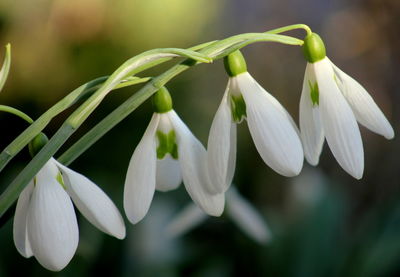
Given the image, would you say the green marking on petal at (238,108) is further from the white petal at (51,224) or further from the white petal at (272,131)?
the white petal at (51,224)

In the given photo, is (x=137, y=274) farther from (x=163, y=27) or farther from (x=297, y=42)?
(x=163, y=27)

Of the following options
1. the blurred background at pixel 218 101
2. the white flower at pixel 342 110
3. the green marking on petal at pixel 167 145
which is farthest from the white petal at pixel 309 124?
the blurred background at pixel 218 101

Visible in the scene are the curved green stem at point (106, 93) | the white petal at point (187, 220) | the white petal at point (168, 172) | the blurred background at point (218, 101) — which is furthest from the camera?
the blurred background at point (218, 101)

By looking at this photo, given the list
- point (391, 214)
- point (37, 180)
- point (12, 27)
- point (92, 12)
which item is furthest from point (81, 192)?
point (12, 27)

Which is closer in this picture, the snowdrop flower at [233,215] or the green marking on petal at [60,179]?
the green marking on petal at [60,179]

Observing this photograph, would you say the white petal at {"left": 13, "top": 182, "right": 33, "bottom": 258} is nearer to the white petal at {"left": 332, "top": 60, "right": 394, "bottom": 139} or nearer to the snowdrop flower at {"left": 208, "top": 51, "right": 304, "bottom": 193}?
the snowdrop flower at {"left": 208, "top": 51, "right": 304, "bottom": 193}

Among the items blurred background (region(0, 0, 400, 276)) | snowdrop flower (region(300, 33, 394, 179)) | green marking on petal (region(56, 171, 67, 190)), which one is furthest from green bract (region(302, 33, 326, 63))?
blurred background (region(0, 0, 400, 276))

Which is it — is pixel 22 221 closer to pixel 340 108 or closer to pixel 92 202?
pixel 92 202
